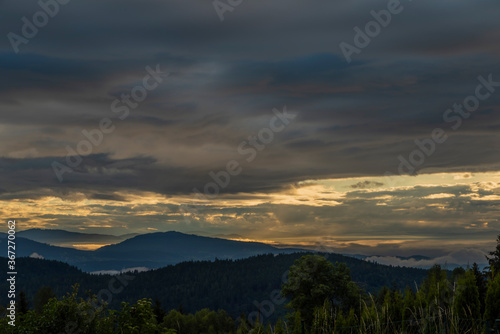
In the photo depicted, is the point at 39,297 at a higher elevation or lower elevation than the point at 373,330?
lower

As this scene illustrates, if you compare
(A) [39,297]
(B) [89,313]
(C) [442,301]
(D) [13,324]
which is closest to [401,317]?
(C) [442,301]

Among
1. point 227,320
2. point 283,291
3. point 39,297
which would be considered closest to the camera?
point 283,291

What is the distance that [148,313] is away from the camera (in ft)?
66.1

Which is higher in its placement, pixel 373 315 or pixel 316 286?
pixel 373 315

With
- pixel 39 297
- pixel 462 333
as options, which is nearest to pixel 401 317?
pixel 462 333

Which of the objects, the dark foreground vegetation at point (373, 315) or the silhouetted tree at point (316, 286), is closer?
the dark foreground vegetation at point (373, 315)

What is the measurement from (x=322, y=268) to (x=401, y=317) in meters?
29.0

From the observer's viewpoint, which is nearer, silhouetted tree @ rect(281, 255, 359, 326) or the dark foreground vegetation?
the dark foreground vegetation

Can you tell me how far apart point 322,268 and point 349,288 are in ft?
10.9

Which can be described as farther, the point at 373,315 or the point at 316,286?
the point at 316,286

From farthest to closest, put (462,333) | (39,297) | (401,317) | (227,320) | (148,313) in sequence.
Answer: (227,320) → (39,297) → (148,313) → (401,317) → (462,333)

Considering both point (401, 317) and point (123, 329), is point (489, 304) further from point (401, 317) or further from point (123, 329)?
point (123, 329)

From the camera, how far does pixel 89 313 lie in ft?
58.2

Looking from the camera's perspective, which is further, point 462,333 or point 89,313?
point 89,313
